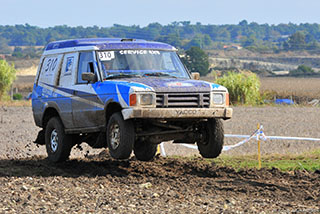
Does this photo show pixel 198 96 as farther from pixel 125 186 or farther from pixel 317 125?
pixel 317 125

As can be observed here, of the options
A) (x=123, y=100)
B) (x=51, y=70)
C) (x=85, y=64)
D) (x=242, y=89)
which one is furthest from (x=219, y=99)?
(x=242, y=89)

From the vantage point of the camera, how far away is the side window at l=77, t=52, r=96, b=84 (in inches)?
514

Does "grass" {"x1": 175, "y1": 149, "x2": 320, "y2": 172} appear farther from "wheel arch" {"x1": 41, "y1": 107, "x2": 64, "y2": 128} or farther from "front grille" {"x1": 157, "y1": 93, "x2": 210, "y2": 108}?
"wheel arch" {"x1": 41, "y1": 107, "x2": 64, "y2": 128}

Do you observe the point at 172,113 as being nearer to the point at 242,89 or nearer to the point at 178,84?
the point at 178,84

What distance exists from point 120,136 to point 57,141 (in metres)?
2.76

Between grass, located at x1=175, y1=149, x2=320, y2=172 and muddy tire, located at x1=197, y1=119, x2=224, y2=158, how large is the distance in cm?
211

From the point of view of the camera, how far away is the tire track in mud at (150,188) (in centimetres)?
911

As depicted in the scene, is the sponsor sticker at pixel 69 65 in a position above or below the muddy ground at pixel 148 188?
above

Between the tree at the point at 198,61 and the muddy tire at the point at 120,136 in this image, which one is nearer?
the muddy tire at the point at 120,136

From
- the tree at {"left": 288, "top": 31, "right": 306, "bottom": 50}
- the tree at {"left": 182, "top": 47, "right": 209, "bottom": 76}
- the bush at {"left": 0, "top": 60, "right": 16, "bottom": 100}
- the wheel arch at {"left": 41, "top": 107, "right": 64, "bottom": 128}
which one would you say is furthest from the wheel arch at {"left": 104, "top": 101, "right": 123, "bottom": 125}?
the tree at {"left": 288, "top": 31, "right": 306, "bottom": 50}

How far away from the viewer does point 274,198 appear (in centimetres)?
989

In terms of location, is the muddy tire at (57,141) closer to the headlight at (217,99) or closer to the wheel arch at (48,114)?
the wheel arch at (48,114)

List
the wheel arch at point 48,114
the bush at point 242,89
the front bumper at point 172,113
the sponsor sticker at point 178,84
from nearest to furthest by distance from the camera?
1. the front bumper at point 172,113
2. the sponsor sticker at point 178,84
3. the wheel arch at point 48,114
4. the bush at point 242,89

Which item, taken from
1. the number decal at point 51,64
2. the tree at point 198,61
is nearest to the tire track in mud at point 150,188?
the number decal at point 51,64
